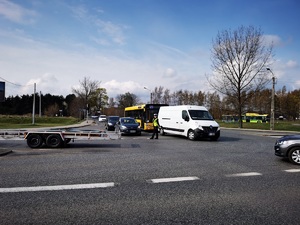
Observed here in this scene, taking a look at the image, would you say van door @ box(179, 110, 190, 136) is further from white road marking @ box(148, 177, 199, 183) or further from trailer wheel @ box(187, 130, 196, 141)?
white road marking @ box(148, 177, 199, 183)

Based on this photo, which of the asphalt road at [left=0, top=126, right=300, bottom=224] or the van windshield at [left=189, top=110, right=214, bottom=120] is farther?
the van windshield at [left=189, top=110, right=214, bottom=120]

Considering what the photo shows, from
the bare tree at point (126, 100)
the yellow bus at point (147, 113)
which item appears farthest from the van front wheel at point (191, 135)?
the bare tree at point (126, 100)

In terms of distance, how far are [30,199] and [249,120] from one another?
3257 inches

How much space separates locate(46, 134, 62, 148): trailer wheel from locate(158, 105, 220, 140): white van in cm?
826

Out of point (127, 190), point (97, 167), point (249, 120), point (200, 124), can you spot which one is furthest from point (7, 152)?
point (249, 120)

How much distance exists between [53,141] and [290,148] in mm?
10088

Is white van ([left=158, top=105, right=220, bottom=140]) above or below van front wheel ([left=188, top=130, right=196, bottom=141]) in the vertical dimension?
above

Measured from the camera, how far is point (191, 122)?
659 inches

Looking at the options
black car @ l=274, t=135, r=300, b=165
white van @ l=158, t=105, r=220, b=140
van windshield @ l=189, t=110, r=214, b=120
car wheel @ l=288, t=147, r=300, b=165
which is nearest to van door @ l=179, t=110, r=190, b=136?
white van @ l=158, t=105, r=220, b=140

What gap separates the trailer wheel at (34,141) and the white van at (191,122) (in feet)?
29.7

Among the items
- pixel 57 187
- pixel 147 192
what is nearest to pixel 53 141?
pixel 57 187

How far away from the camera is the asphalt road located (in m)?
4.06

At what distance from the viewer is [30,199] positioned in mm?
4828

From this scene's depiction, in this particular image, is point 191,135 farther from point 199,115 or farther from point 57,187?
point 57,187
